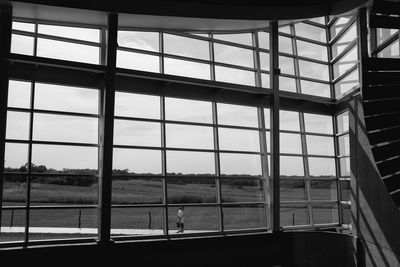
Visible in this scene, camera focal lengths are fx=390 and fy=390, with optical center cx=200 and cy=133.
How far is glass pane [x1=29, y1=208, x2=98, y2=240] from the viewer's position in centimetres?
774

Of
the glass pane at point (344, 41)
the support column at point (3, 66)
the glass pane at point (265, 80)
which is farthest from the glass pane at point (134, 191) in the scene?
the glass pane at point (344, 41)

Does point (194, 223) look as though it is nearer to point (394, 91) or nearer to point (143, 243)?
point (143, 243)

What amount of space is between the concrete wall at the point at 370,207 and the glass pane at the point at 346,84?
1.94m

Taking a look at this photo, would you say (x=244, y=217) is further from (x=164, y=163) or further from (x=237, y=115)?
(x=237, y=115)

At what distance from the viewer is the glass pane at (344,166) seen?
1076cm

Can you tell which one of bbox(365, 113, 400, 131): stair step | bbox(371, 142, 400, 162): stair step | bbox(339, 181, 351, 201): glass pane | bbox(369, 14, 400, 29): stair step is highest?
bbox(369, 14, 400, 29): stair step

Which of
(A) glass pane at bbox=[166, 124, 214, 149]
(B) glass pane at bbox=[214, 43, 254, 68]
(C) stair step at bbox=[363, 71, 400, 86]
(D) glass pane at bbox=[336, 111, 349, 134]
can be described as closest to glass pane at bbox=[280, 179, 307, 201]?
(D) glass pane at bbox=[336, 111, 349, 134]

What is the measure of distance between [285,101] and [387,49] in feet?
8.79

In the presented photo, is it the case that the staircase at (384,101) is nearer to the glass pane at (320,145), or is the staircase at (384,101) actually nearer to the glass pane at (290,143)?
the glass pane at (290,143)

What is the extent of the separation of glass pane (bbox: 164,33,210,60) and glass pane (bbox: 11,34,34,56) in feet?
9.80

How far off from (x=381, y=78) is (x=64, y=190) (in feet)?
20.2

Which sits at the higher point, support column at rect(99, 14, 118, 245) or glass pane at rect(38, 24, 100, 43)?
glass pane at rect(38, 24, 100, 43)

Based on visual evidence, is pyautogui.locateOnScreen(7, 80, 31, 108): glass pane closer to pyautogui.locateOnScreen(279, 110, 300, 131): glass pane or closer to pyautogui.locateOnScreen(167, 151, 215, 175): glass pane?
pyautogui.locateOnScreen(167, 151, 215, 175): glass pane

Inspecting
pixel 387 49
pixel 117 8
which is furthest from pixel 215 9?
pixel 387 49
